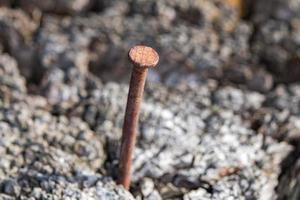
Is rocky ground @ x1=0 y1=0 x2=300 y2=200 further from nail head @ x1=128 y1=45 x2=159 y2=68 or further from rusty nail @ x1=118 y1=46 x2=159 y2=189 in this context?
nail head @ x1=128 y1=45 x2=159 y2=68

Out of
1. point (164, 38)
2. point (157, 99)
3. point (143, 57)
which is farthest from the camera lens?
point (164, 38)

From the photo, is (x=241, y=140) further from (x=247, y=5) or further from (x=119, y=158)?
(x=247, y=5)

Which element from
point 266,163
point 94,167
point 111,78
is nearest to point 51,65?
point 111,78

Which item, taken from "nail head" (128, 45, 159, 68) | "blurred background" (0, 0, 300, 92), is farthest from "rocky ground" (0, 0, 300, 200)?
"nail head" (128, 45, 159, 68)

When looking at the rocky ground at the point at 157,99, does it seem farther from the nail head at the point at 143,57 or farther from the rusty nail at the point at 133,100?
the nail head at the point at 143,57

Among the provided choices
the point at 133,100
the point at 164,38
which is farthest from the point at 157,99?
the point at 133,100

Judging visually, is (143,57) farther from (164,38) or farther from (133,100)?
(164,38)
